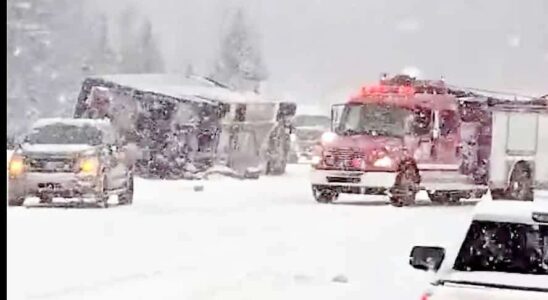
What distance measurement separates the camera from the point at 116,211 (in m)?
3.92

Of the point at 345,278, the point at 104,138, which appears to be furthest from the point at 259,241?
the point at 104,138

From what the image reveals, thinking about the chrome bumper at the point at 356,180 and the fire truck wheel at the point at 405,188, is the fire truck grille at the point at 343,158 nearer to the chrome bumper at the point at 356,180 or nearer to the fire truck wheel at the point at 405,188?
the chrome bumper at the point at 356,180

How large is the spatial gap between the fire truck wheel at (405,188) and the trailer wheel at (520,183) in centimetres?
46

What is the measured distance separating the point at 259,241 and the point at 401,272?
0.49 m

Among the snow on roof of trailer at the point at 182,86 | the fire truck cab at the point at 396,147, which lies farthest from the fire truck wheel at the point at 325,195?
the snow on roof of trailer at the point at 182,86

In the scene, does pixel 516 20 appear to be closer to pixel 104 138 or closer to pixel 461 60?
pixel 461 60

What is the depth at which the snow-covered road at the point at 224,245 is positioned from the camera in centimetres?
351

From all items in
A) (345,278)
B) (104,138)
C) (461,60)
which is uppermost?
(461,60)

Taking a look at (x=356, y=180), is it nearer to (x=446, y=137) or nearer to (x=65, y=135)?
(x=446, y=137)

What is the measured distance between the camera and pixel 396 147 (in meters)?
4.19

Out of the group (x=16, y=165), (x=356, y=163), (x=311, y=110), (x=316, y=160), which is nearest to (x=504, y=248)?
(x=311, y=110)

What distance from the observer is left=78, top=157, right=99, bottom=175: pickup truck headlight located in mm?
4297

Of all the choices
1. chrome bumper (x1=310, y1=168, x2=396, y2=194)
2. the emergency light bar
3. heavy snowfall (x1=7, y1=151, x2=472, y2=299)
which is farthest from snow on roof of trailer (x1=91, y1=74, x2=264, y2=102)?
the emergency light bar

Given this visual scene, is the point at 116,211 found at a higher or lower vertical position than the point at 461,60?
lower
